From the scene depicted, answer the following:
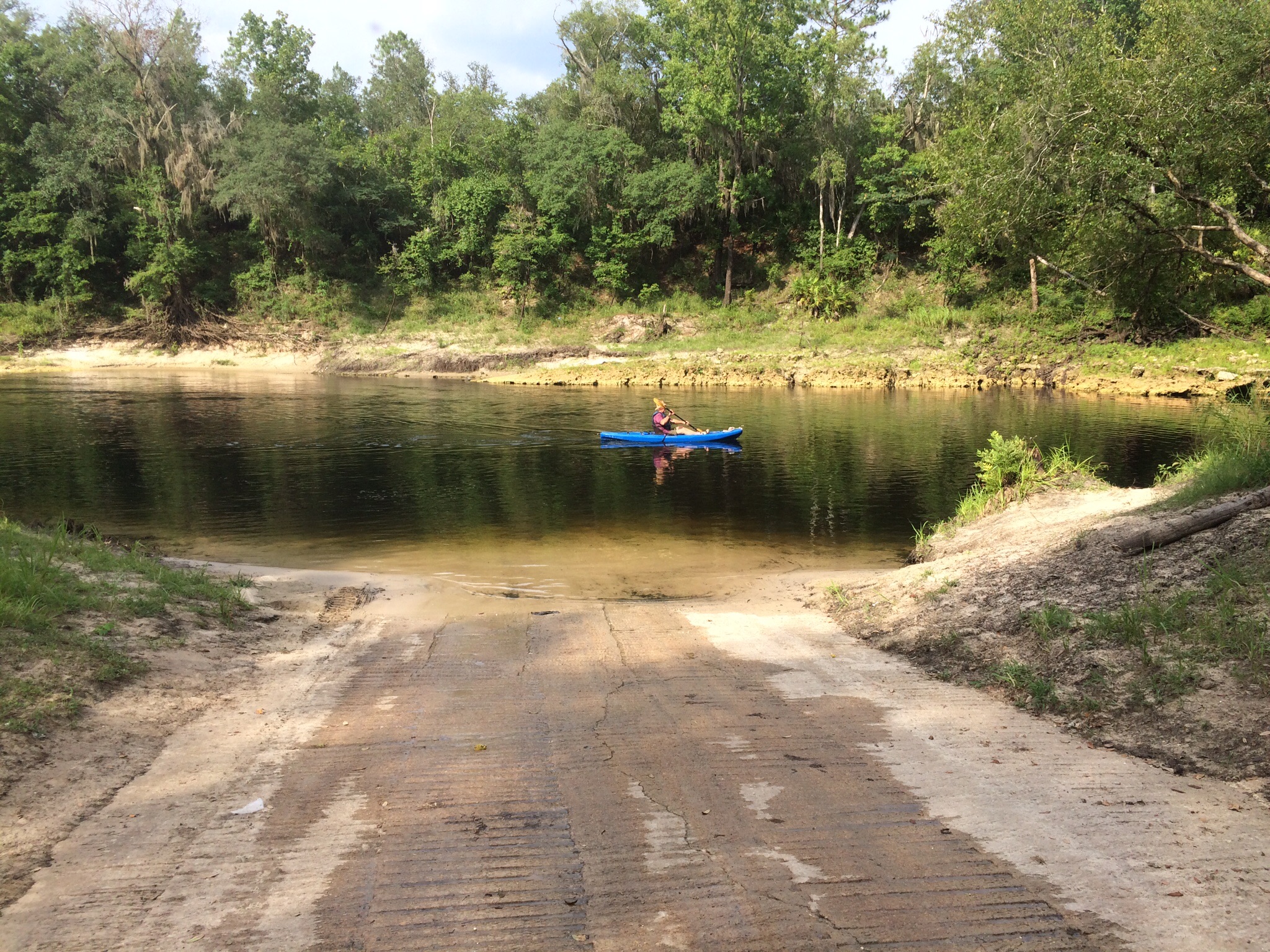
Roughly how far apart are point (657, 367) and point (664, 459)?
19.0 metres

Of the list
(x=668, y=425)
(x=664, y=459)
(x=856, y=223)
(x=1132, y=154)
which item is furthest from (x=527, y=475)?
(x=856, y=223)

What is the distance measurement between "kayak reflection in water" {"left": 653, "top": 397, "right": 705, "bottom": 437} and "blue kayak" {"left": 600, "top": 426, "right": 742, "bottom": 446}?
0.14m

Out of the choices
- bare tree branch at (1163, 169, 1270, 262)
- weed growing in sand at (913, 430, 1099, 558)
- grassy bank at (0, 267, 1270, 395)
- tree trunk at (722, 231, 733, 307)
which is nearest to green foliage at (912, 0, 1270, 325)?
bare tree branch at (1163, 169, 1270, 262)

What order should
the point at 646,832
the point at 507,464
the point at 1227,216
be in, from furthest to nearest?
the point at 507,464
the point at 1227,216
the point at 646,832

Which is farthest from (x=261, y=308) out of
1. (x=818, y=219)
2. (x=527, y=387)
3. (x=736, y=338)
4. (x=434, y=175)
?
(x=818, y=219)

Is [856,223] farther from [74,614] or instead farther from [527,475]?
[74,614]

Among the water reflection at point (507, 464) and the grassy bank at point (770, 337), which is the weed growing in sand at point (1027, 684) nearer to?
the water reflection at point (507, 464)

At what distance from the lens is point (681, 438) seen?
22828 mm

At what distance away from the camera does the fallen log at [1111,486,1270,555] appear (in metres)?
7.58

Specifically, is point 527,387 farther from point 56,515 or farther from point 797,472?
point 56,515

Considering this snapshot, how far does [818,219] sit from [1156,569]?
46.4 meters

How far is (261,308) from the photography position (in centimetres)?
4881

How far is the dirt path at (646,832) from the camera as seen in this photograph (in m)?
3.40

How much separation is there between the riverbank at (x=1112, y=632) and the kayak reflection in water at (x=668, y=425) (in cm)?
1360
